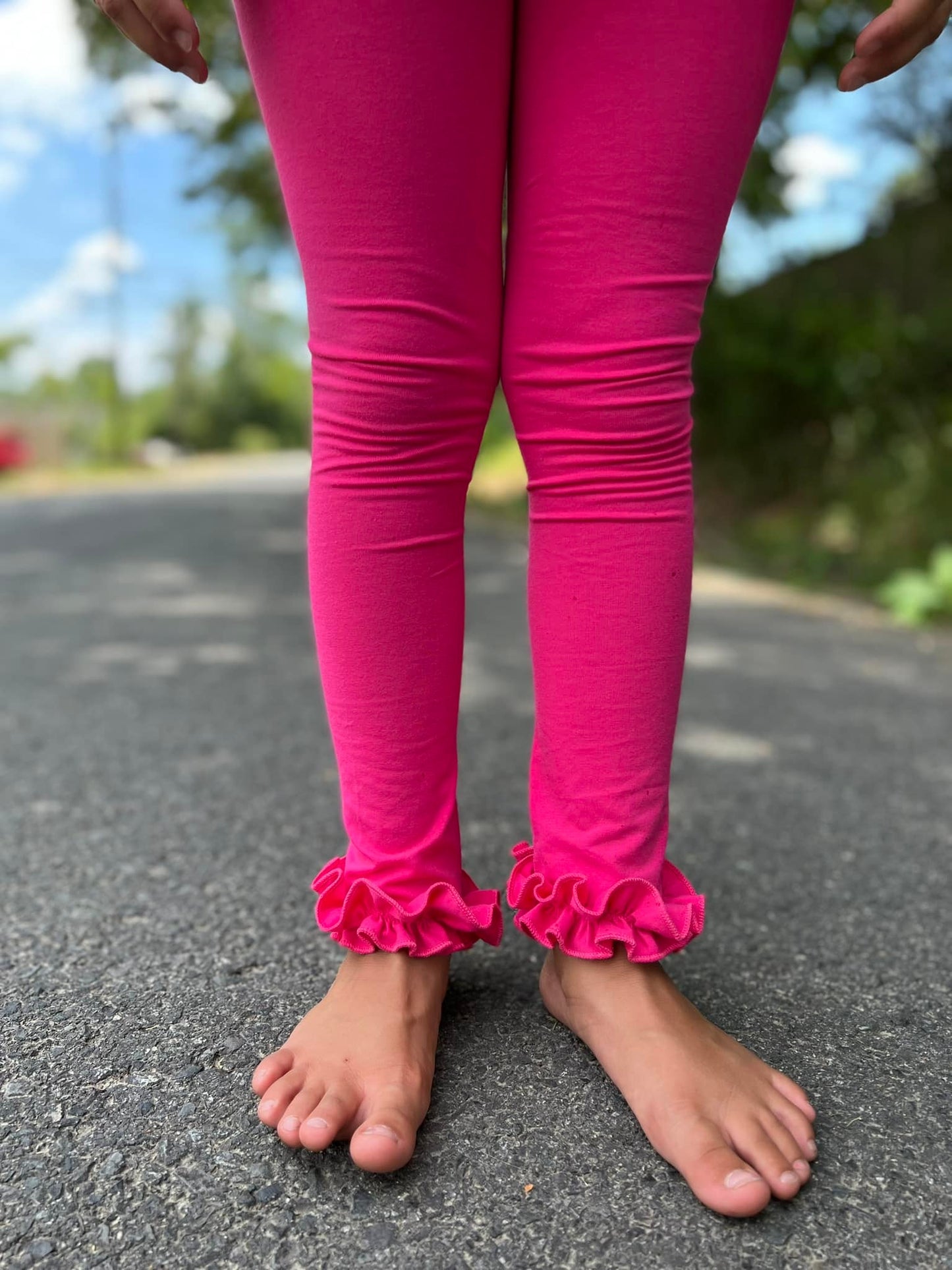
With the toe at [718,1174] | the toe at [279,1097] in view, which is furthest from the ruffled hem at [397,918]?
the toe at [718,1174]

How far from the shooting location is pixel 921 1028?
0.89 meters

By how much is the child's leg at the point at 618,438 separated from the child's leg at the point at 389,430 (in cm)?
5

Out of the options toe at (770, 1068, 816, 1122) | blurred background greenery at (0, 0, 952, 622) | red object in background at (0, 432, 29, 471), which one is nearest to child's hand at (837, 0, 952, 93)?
toe at (770, 1068, 816, 1122)

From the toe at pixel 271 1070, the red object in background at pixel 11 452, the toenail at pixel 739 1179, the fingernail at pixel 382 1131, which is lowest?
the red object in background at pixel 11 452

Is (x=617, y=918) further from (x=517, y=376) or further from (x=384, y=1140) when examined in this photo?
(x=517, y=376)

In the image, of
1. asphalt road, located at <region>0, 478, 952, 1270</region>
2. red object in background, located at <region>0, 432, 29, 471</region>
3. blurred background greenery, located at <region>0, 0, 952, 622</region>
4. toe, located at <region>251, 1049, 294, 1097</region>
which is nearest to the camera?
asphalt road, located at <region>0, 478, 952, 1270</region>

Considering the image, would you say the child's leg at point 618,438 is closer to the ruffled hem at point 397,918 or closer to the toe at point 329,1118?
the ruffled hem at point 397,918

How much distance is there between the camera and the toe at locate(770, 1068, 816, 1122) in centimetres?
73

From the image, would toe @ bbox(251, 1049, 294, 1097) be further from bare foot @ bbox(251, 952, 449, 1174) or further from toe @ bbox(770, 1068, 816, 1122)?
toe @ bbox(770, 1068, 816, 1122)

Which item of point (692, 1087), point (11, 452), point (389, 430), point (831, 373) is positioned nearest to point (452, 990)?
point (692, 1087)

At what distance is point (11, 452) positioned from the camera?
65.3 ft

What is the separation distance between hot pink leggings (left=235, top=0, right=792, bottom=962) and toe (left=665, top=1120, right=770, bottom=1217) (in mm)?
143

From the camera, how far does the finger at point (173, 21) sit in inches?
28.7

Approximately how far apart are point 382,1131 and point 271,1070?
116mm
